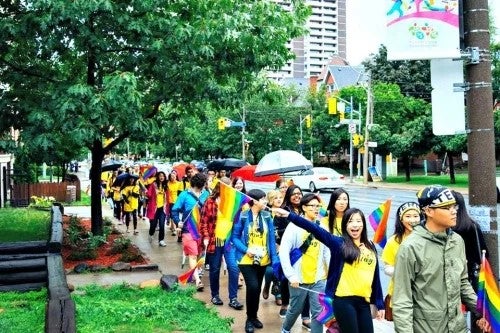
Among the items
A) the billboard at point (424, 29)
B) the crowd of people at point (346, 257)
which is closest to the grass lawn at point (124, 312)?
the crowd of people at point (346, 257)

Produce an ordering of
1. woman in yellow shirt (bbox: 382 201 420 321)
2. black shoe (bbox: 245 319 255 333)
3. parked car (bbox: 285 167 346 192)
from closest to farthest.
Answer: woman in yellow shirt (bbox: 382 201 420 321) → black shoe (bbox: 245 319 255 333) → parked car (bbox: 285 167 346 192)

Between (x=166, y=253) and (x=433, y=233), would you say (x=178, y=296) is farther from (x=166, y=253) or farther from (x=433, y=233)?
(x=433, y=233)

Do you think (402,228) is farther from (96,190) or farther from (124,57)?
(96,190)

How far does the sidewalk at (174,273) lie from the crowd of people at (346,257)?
148 mm

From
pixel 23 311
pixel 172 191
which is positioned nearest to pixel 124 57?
pixel 172 191

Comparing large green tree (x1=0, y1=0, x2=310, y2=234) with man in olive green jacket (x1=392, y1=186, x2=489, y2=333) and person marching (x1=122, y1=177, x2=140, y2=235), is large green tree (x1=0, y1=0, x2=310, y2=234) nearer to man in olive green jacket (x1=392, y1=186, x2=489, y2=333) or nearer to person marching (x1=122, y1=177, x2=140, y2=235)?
person marching (x1=122, y1=177, x2=140, y2=235)

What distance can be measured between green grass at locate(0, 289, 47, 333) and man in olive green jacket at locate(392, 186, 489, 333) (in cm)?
450

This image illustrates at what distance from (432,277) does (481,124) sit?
159cm

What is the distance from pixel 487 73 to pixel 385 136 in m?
37.0

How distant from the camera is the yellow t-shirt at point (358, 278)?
4.74 m

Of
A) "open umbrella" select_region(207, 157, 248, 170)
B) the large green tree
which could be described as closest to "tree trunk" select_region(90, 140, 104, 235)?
the large green tree

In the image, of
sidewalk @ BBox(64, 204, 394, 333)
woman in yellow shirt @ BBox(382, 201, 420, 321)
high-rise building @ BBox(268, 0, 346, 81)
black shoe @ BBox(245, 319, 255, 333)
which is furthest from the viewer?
high-rise building @ BBox(268, 0, 346, 81)

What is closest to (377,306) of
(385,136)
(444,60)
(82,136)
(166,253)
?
(444,60)

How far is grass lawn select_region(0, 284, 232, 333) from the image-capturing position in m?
6.75
